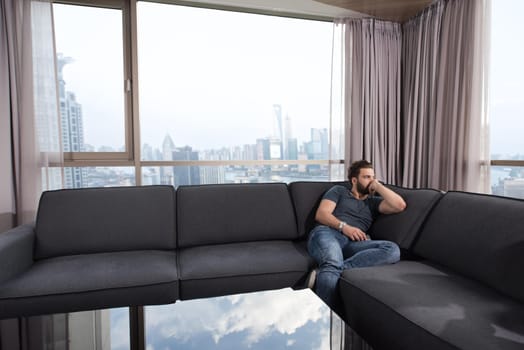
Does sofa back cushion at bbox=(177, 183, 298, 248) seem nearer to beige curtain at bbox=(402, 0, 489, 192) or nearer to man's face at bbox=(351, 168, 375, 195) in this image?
man's face at bbox=(351, 168, 375, 195)

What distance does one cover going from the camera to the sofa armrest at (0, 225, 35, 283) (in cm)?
164

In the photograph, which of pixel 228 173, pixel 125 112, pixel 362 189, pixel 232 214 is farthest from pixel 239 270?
pixel 125 112

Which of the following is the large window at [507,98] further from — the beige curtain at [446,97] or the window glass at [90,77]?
the window glass at [90,77]

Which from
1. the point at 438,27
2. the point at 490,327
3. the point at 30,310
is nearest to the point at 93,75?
the point at 30,310

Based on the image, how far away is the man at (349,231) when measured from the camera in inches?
71.2

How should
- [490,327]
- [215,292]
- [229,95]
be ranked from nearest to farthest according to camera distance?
[490,327] < [215,292] < [229,95]

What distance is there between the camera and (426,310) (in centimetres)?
127

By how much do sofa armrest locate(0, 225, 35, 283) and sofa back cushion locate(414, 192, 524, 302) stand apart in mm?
2169

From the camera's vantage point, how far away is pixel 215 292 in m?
1.81

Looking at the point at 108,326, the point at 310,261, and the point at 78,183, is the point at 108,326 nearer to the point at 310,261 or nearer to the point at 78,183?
the point at 310,261

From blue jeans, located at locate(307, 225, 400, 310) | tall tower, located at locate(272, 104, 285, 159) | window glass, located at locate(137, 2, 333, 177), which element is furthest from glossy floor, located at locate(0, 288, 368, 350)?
tall tower, located at locate(272, 104, 285, 159)

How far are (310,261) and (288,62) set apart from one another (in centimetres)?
220

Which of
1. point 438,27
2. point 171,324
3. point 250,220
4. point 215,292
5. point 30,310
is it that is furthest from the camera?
point 438,27

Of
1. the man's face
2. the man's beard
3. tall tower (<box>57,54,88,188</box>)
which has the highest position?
tall tower (<box>57,54,88,188</box>)
